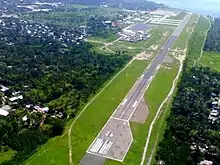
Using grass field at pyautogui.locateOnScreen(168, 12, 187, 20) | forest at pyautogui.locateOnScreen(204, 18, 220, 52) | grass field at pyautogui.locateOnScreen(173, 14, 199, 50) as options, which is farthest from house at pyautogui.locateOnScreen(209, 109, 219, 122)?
grass field at pyautogui.locateOnScreen(168, 12, 187, 20)

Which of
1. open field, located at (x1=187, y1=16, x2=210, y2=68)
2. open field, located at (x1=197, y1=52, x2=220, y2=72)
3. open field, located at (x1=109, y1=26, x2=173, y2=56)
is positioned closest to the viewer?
open field, located at (x1=197, y1=52, x2=220, y2=72)

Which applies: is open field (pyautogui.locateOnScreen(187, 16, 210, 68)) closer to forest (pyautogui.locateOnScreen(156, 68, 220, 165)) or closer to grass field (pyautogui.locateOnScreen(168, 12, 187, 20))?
grass field (pyautogui.locateOnScreen(168, 12, 187, 20))

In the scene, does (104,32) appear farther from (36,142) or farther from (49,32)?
(36,142)

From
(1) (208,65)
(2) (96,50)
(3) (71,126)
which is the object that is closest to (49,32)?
(2) (96,50)

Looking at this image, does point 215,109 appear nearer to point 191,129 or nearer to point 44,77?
point 191,129

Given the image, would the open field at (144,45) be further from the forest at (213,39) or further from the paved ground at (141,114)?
the paved ground at (141,114)

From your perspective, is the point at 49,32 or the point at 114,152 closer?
the point at 114,152
